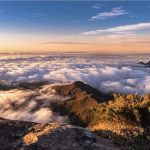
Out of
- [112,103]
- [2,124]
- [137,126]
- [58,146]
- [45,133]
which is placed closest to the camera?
[58,146]

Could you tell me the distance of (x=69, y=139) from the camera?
1560 centimetres

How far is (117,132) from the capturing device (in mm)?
17766

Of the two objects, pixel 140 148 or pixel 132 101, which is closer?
pixel 140 148

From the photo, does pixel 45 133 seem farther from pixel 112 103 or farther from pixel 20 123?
pixel 112 103

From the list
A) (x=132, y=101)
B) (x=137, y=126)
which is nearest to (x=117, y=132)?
(x=137, y=126)

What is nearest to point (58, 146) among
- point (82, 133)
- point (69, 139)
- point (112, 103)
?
point (69, 139)

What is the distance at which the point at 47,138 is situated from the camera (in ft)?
50.8

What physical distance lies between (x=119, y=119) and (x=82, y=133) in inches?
161

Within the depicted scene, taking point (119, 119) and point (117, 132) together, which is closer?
point (117, 132)

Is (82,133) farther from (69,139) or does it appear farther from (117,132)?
(117,132)

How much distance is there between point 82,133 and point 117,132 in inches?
85.7

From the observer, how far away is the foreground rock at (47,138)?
49.3 ft

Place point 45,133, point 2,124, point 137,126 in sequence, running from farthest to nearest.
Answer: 1. point 137,126
2. point 2,124
3. point 45,133

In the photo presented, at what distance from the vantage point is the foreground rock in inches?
591
